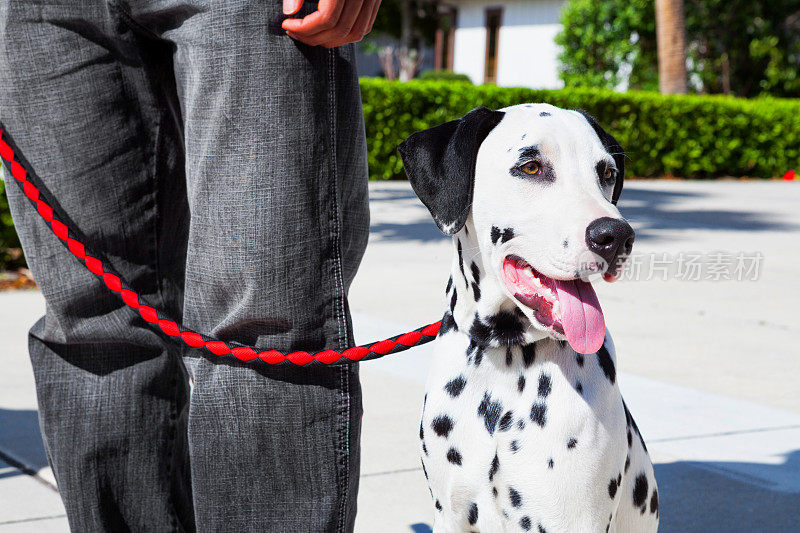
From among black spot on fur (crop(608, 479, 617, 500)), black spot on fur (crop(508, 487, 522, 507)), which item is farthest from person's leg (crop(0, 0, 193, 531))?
black spot on fur (crop(608, 479, 617, 500))

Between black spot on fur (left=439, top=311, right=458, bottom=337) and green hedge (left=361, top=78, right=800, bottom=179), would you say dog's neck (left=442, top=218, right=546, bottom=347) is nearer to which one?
black spot on fur (left=439, top=311, right=458, bottom=337)

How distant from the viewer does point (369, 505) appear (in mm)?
3145

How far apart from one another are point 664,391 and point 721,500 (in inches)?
49.6

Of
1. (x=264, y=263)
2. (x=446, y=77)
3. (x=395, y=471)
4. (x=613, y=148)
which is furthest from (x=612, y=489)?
(x=446, y=77)

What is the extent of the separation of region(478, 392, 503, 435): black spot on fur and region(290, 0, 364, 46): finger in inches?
35.2

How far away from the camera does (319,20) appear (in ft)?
5.53

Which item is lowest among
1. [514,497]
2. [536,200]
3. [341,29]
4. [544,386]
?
[514,497]

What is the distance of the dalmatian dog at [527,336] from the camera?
2010 millimetres

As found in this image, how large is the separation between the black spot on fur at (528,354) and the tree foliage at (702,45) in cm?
→ 2334

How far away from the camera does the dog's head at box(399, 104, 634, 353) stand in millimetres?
1950

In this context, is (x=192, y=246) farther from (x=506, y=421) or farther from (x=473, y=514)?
(x=473, y=514)

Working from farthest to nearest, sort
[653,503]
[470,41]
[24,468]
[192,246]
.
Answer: [470,41] → [24,468] → [653,503] → [192,246]

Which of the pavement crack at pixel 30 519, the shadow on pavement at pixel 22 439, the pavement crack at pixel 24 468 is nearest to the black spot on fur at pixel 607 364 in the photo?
the pavement crack at pixel 30 519

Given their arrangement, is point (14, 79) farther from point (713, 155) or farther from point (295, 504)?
point (713, 155)
